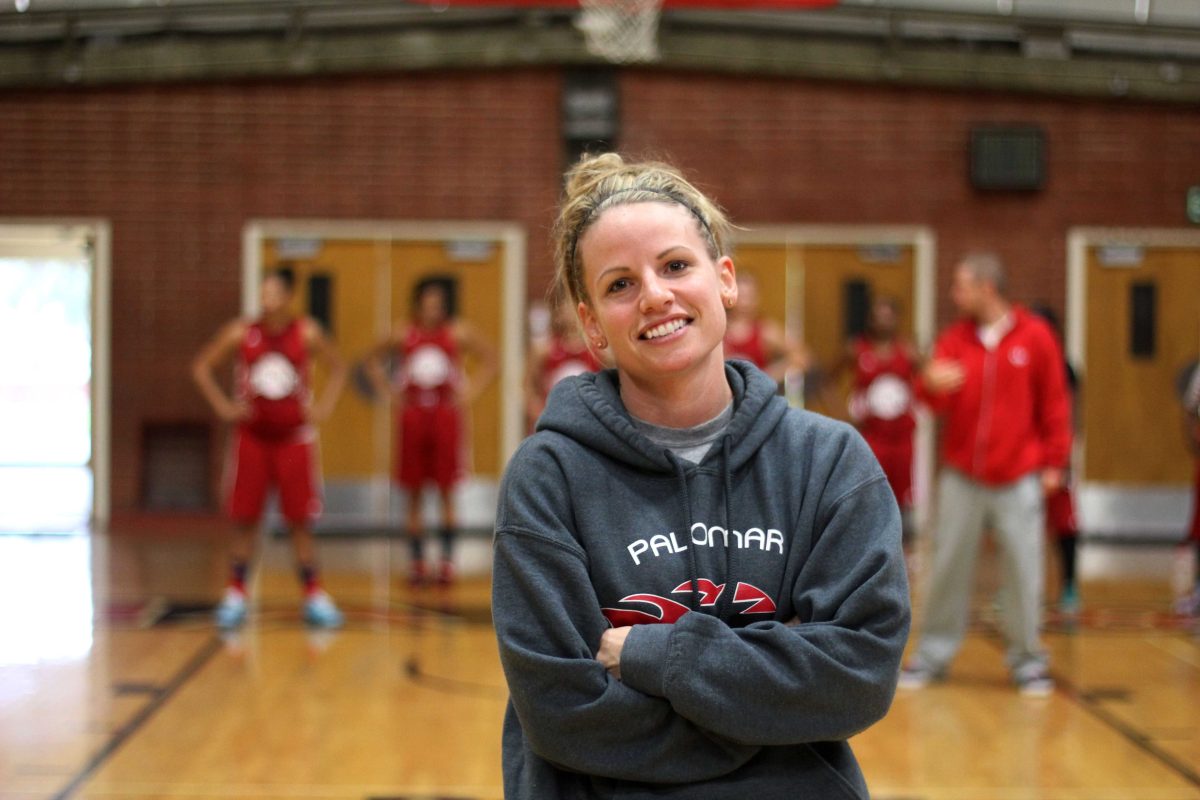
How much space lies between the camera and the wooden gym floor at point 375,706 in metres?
4.16

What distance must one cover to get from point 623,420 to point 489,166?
8.99m

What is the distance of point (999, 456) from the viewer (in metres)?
5.33

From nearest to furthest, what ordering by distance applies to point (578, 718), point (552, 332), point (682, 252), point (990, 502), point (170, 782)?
point (578, 718) → point (682, 252) → point (170, 782) → point (990, 502) → point (552, 332)

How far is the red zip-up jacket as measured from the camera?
535 centimetres

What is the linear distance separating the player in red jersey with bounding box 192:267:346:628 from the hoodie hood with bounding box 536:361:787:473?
5070mm

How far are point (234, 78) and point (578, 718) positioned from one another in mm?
9712

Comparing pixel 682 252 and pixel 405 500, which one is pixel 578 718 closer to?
pixel 682 252

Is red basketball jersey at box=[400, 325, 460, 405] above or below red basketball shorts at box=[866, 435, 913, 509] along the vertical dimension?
above

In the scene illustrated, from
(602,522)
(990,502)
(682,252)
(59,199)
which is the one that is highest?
(59,199)

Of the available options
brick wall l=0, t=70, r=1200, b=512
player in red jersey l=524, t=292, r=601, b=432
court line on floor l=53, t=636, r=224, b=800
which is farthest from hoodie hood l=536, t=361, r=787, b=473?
brick wall l=0, t=70, r=1200, b=512

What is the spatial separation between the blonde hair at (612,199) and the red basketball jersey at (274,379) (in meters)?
5.04

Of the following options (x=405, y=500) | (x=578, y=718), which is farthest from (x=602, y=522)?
(x=405, y=500)

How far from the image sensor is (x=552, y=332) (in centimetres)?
879

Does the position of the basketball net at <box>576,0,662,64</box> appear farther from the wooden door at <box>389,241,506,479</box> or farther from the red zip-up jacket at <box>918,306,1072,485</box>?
the red zip-up jacket at <box>918,306,1072,485</box>
